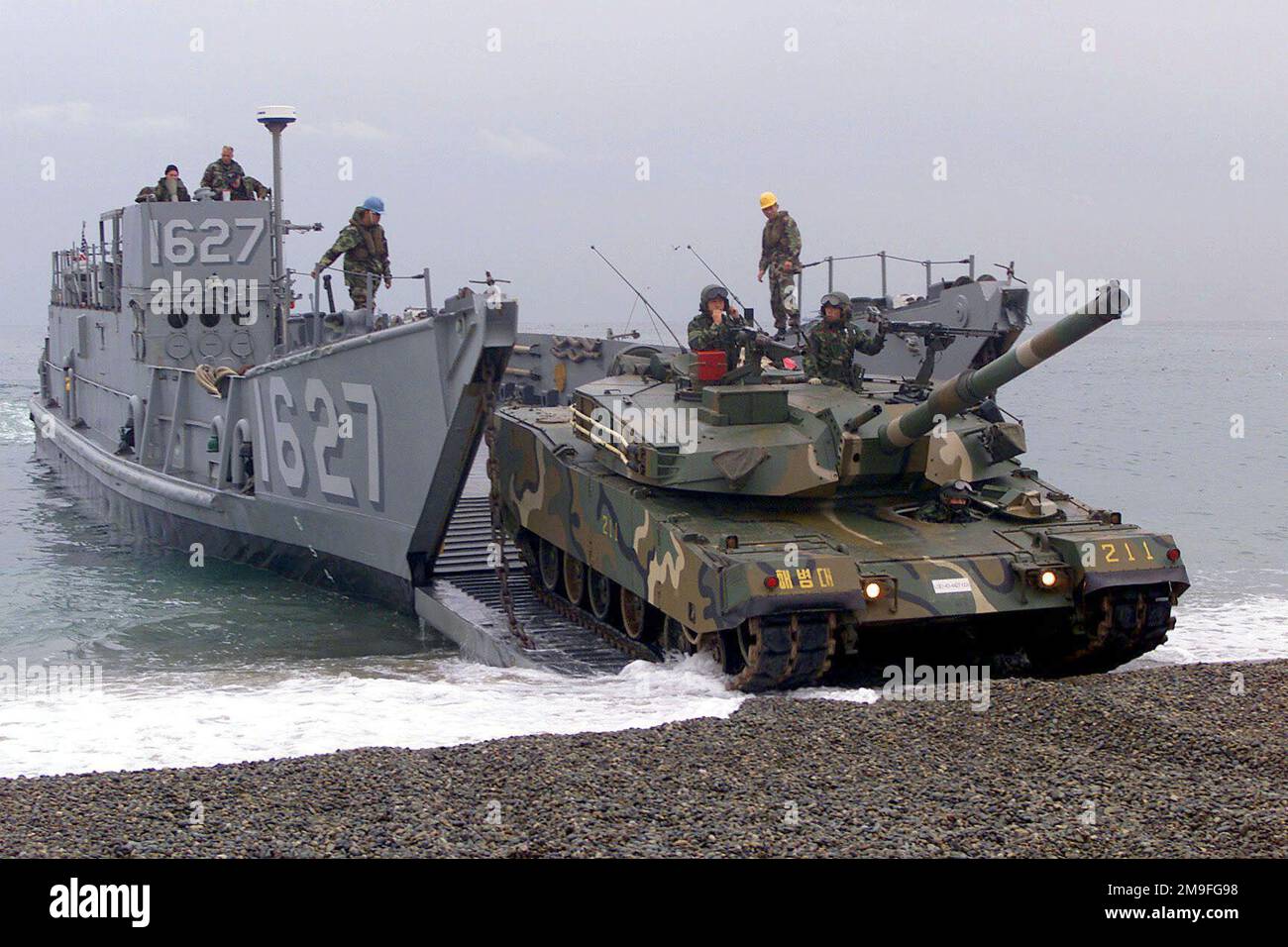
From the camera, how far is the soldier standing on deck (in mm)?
18891

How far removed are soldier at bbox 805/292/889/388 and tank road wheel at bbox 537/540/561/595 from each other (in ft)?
8.85

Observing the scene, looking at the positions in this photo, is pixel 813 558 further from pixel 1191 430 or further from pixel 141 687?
pixel 1191 430

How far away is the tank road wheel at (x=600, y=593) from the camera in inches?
509

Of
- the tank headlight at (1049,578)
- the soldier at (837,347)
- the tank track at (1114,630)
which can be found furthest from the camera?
the soldier at (837,347)

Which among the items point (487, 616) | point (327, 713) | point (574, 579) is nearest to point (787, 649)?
point (327, 713)

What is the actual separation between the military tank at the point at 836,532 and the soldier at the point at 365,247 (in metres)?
4.84

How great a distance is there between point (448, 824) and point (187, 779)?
5.11 feet

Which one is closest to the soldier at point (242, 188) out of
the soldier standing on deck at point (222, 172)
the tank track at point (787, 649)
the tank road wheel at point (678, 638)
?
the soldier standing on deck at point (222, 172)

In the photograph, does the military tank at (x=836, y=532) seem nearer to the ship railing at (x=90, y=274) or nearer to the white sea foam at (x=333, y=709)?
the white sea foam at (x=333, y=709)

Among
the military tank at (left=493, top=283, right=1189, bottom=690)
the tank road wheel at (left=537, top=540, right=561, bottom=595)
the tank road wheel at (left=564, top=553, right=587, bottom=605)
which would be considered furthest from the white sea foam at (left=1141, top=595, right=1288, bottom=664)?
the tank road wheel at (left=537, top=540, right=561, bottom=595)

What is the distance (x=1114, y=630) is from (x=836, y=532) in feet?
6.43

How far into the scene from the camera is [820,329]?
1326cm

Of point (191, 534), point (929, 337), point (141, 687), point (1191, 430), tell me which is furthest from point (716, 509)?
point (1191, 430)

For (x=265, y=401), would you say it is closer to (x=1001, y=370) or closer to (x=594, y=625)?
(x=594, y=625)
